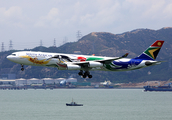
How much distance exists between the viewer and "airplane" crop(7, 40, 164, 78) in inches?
3056

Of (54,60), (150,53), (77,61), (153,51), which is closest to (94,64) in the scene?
(77,61)

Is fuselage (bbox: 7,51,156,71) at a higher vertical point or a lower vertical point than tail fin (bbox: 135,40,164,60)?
lower

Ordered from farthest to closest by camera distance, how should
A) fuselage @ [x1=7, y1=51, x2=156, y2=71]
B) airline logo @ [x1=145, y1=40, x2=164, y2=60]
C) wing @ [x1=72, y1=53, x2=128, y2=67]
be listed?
1. airline logo @ [x1=145, y1=40, x2=164, y2=60]
2. wing @ [x1=72, y1=53, x2=128, y2=67]
3. fuselage @ [x1=7, y1=51, x2=156, y2=71]

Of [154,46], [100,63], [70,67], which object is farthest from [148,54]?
[70,67]

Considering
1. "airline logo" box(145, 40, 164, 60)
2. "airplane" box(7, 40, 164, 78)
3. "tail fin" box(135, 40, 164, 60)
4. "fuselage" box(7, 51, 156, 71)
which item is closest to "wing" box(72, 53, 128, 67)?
"airplane" box(7, 40, 164, 78)

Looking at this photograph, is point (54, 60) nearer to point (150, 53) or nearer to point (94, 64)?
point (94, 64)

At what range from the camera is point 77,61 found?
8188 centimetres

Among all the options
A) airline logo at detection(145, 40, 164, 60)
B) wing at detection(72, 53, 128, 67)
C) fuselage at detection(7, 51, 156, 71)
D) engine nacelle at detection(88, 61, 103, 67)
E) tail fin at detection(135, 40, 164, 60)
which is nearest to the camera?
fuselage at detection(7, 51, 156, 71)

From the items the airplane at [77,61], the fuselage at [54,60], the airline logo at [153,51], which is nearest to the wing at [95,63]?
the airplane at [77,61]

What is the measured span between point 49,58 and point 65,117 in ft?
336

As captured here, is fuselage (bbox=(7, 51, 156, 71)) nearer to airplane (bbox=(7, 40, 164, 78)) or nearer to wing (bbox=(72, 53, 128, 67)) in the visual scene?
airplane (bbox=(7, 40, 164, 78))

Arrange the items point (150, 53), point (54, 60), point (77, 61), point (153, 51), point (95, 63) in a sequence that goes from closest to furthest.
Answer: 1. point (54, 60)
2. point (95, 63)
3. point (77, 61)
4. point (150, 53)
5. point (153, 51)

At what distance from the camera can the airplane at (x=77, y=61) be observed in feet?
255

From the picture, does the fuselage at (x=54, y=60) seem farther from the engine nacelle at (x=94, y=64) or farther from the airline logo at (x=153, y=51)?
the airline logo at (x=153, y=51)
